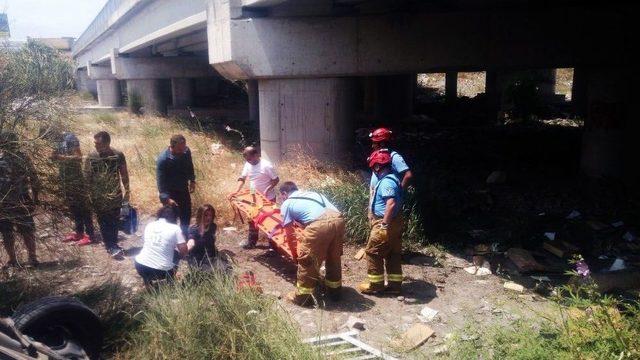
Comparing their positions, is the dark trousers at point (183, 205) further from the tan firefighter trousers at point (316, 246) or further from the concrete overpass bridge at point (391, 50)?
the concrete overpass bridge at point (391, 50)

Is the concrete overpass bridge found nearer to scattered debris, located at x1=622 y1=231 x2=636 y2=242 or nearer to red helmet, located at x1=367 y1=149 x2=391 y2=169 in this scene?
scattered debris, located at x1=622 y1=231 x2=636 y2=242

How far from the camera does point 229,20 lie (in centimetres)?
827

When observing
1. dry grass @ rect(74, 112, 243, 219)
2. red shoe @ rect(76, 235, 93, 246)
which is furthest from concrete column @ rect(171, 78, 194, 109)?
red shoe @ rect(76, 235, 93, 246)

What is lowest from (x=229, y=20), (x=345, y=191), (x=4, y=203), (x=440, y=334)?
(x=440, y=334)

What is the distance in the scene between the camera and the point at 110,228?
655cm

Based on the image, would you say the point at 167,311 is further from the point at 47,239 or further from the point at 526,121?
the point at 526,121

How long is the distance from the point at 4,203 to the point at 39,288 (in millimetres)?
1089

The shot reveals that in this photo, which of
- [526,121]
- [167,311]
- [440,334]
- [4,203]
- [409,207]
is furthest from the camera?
[526,121]

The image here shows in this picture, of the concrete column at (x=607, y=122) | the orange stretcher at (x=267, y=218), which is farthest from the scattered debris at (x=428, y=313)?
the concrete column at (x=607, y=122)

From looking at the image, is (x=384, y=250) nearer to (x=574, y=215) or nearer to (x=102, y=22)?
(x=574, y=215)

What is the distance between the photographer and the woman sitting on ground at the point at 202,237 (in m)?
5.44

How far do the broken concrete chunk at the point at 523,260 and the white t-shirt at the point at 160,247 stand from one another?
3817 mm

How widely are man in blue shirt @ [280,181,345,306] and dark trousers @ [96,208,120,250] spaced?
217cm

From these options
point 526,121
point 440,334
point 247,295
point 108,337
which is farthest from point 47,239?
point 526,121
